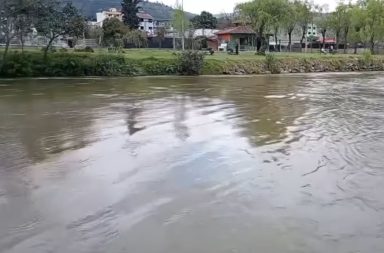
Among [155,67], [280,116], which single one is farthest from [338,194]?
[155,67]

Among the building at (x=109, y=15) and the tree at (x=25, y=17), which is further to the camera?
the building at (x=109, y=15)

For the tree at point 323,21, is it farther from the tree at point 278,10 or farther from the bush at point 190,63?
the bush at point 190,63

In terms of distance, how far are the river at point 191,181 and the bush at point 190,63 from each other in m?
19.8

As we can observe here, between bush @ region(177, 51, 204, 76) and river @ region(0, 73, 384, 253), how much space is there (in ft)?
64.9

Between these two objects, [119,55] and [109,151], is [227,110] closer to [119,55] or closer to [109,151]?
[109,151]

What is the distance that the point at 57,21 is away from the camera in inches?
1341

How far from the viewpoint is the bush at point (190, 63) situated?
3650cm

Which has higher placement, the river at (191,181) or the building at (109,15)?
the building at (109,15)

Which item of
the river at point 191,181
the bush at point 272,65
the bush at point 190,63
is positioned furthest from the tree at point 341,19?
the river at point 191,181

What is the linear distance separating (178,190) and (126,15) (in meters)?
63.1

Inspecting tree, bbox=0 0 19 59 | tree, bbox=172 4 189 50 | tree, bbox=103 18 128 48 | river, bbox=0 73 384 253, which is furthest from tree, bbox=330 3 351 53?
river, bbox=0 73 384 253

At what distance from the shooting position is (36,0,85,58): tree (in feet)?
109

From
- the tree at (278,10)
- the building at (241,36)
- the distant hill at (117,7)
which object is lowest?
the building at (241,36)

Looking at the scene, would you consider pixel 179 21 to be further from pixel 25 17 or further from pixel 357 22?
pixel 25 17
